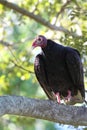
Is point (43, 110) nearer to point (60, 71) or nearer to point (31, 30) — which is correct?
point (60, 71)

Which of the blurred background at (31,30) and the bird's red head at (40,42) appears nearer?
the bird's red head at (40,42)

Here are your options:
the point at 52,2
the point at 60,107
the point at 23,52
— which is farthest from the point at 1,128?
the point at 60,107

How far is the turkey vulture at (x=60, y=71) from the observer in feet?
23.8

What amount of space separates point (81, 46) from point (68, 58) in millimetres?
567

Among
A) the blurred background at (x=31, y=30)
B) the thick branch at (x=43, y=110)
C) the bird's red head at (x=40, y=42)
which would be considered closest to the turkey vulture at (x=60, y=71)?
the bird's red head at (x=40, y=42)

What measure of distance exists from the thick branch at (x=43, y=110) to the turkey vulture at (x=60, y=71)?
3.47 feet

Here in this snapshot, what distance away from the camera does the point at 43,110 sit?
19.7 ft

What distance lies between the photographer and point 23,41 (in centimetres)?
1054

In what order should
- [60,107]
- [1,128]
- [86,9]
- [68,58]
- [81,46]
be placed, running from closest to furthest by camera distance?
[60,107] < [68,58] < [81,46] < [86,9] < [1,128]

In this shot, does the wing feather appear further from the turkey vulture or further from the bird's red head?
the bird's red head

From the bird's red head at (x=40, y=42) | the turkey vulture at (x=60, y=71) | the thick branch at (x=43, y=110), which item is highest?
the bird's red head at (x=40, y=42)

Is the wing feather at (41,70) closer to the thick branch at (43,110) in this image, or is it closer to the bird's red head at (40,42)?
the bird's red head at (40,42)

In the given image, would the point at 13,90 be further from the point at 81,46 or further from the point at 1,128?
the point at 81,46

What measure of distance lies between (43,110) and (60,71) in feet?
4.54
